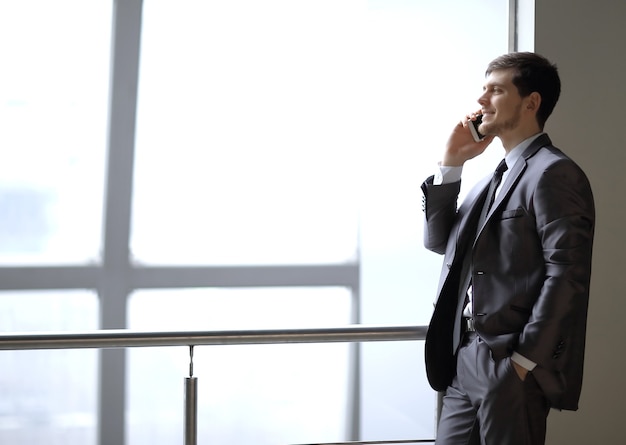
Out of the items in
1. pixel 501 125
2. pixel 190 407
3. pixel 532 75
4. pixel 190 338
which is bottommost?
pixel 190 407

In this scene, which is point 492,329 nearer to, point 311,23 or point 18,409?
point 311,23

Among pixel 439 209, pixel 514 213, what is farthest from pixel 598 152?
pixel 514 213

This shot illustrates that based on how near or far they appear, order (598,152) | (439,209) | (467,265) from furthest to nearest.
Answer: (598,152) < (439,209) < (467,265)

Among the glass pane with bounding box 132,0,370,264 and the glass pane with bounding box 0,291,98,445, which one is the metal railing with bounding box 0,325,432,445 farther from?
the glass pane with bounding box 0,291,98,445

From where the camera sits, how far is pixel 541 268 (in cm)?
216

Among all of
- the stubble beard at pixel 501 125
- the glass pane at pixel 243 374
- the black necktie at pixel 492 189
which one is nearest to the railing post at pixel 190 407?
the black necktie at pixel 492 189

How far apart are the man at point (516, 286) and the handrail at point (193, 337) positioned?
166 millimetres

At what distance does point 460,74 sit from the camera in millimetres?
3969

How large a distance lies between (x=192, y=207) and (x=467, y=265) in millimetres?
4049

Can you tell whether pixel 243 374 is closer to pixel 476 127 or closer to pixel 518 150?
pixel 476 127

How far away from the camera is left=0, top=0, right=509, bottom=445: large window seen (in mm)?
5742

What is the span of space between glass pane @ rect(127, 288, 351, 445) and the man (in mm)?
3862

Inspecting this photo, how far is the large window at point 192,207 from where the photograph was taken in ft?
18.8

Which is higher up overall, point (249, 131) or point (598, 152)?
point (249, 131)
